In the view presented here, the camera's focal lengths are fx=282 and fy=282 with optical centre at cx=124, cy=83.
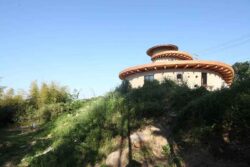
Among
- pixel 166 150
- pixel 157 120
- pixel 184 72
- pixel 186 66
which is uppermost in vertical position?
pixel 186 66

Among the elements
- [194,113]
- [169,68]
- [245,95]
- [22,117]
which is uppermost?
[169,68]

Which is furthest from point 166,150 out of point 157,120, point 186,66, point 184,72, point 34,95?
point 34,95

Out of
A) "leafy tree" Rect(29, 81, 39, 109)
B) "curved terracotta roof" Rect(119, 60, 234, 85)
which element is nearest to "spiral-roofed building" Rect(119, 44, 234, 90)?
"curved terracotta roof" Rect(119, 60, 234, 85)

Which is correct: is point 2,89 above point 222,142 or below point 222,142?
above

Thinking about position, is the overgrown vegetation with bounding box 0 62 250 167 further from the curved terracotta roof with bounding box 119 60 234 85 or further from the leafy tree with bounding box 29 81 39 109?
the leafy tree with bounding box 29 81 39 109

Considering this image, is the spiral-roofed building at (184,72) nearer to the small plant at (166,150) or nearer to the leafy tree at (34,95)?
the leafy tree at (34,95)

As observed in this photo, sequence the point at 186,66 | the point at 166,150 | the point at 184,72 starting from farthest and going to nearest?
1. the point at 184,72
2. the point at 186,66
3. the point at 166,150

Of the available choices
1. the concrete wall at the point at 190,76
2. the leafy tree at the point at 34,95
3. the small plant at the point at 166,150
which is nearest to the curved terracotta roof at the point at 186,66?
the concrete wall at the point at 190,76

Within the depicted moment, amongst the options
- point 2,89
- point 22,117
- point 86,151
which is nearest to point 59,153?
point 86,151

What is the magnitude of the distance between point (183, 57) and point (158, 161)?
21859mm

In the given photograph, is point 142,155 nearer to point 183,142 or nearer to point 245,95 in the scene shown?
point 183,142

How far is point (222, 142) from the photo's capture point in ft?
30.3

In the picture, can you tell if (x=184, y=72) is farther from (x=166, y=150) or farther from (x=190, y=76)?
(x=166, y=150)

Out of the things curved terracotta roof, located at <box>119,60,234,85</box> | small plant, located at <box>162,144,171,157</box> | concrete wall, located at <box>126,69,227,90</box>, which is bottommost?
small plant, located at <box>162,144,171,157</box>
